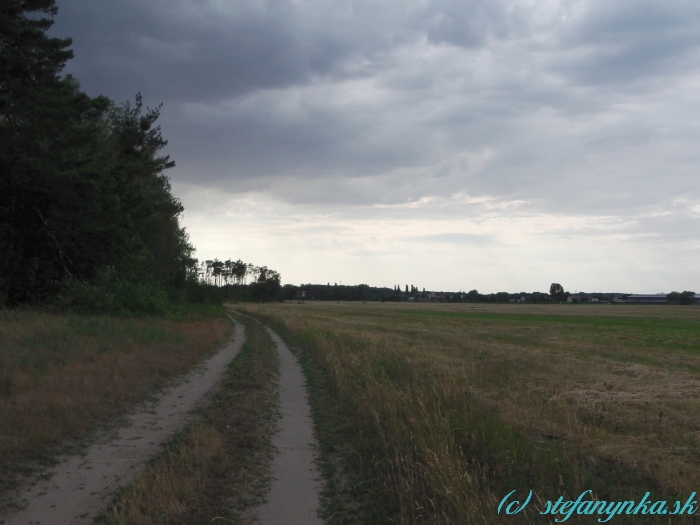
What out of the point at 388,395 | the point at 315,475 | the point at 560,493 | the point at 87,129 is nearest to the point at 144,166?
the point at 87,129

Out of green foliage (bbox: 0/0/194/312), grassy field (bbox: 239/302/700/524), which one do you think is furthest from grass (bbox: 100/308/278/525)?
green foliage (bbox: 0/0/194/312)

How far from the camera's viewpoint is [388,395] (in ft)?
32.3

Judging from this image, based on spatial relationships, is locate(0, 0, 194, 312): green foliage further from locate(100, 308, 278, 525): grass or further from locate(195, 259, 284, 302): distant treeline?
locate(195, 259, 284, 302): distant treeline

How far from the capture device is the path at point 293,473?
5343mm

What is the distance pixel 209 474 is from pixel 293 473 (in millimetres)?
1065

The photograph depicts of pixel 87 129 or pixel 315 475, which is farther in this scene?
pixel 87 129

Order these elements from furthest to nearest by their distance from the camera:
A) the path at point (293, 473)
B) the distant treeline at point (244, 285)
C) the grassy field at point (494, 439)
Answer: the distant treeline at point (244, 285)
the grassy field at point (494, 439)
the path at point (293, 473)

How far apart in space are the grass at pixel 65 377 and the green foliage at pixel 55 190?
6579 mm

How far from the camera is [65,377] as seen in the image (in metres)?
10.9

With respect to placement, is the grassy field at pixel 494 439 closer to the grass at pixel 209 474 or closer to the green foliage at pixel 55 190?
the grass at pixel 209 474

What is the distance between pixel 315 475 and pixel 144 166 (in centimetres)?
3254

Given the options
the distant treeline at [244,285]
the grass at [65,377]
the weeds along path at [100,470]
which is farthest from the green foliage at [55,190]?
the distant treeline at [244,285]

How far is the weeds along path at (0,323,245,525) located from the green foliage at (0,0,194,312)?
1521 cm

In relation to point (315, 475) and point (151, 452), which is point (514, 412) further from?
point (151, 452)
